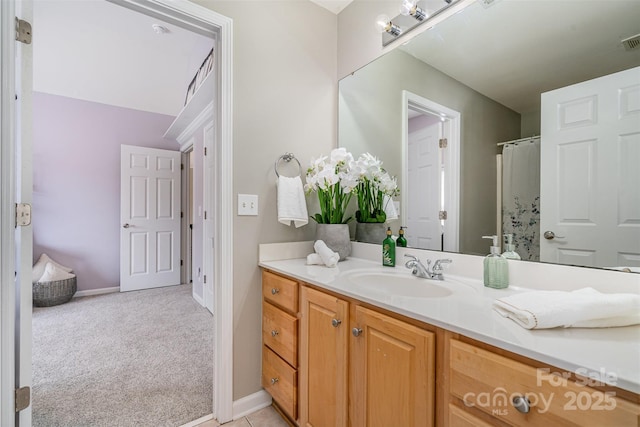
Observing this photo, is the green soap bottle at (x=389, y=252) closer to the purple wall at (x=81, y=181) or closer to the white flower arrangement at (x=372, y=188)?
the white flower arrangement at (x=372, y=188)

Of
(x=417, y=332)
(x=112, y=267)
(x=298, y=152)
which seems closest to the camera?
(x=417, y=332)

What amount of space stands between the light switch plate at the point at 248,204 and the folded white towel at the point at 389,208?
0.75 m

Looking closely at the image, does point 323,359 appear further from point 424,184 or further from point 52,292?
point 52,292

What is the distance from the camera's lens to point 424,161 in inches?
59.2

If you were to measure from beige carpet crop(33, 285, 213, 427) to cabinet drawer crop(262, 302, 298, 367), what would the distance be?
559 millimetres

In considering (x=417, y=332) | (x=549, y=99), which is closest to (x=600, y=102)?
(x=549, y=99)

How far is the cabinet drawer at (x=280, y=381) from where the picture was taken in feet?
4.25

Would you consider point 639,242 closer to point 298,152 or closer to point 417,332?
point 417,332

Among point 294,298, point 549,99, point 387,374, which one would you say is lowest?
point 387,374

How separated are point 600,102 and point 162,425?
2.32m

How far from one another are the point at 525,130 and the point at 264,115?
126cm

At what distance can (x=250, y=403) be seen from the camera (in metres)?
1.52

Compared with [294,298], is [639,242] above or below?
above

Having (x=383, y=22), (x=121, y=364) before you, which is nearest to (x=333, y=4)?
(x=383, y=22)
